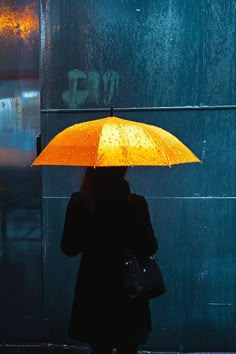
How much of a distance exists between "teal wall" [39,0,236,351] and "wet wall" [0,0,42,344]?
12cm

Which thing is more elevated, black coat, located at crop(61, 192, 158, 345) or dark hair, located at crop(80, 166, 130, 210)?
dark hair, located at crop(80, 166, 130, 210)

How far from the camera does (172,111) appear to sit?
4.70 m

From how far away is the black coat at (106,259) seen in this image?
3.01 metres

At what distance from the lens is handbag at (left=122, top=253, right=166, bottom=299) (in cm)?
299

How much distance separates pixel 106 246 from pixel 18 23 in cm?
A: 270

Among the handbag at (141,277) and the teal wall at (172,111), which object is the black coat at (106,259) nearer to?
the handbag at (141,277)

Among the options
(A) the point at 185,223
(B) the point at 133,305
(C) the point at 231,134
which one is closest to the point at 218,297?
(A) the point at 185,223

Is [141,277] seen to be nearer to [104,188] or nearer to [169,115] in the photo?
[104,188]

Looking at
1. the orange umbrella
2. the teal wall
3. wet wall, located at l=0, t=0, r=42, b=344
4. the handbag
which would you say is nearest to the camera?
the orange umbrella

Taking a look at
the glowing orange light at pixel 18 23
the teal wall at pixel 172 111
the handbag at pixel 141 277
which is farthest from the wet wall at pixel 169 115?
the handbag at pixel 141 277

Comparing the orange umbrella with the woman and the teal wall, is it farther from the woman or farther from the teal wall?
the teal wall

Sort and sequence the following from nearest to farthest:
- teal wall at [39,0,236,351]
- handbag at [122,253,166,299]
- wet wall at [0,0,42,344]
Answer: handbag at [122,253,166,299] < teal wall at [39,0,236,351] < wet wall at [0,0,42,344]

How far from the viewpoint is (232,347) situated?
480 cm

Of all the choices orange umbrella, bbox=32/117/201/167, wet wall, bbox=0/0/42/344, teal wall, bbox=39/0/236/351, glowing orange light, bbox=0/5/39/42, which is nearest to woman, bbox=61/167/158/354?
orange umbrella, bbox=32/117/201/167
